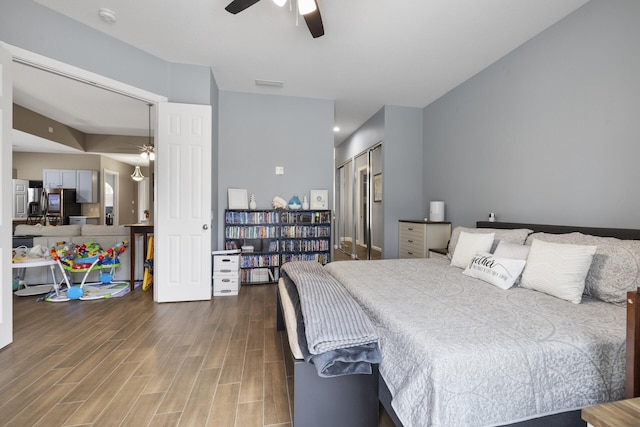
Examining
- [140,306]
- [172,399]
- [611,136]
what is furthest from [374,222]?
[172,399]

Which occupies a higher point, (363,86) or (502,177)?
(363,86)

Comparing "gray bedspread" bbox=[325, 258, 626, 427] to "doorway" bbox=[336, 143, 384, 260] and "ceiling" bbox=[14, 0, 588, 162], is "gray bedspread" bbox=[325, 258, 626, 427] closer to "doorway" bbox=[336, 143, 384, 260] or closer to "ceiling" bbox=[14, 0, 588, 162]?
"ceiling" bbox=[14, 0, 588, 162]

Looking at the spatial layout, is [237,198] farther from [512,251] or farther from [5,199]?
[512,251]

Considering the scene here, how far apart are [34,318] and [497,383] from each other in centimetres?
399

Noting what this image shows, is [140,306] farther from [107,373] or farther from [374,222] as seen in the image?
[374,222]

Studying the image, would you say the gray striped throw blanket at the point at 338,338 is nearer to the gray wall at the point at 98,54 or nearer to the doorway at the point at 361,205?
the gray wall at the point at 98,54

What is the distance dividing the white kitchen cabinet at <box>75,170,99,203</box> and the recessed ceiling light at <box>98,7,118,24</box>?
19.7 feet

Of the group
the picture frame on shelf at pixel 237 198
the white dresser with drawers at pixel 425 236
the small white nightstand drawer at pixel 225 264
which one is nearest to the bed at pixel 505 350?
the white dresser with drawers at pixel 425 236

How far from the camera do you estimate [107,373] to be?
6.11ft

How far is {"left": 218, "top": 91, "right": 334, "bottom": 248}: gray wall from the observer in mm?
4320

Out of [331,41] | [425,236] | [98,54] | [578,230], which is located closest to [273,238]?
[425,236]

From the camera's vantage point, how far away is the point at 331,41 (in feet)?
9.71

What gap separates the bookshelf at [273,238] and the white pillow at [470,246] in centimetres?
225

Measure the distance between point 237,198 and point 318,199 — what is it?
1.33 m
